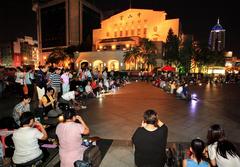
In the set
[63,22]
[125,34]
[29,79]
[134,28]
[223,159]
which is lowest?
[223,159]

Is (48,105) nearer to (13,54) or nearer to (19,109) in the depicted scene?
(19,109)

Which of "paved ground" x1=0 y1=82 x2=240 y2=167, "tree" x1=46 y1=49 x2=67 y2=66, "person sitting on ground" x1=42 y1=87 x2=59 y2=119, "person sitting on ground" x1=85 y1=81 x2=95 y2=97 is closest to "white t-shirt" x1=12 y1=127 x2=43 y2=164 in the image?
"paved ground" x1=0 y1=82 x2=240 y2=167

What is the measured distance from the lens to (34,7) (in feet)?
260

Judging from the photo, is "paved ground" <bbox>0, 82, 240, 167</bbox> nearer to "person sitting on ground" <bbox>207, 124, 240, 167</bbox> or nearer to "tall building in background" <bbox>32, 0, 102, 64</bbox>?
"person sitting on ground" <bbox>207, 124, 240, 167</bbox>

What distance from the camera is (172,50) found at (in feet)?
144

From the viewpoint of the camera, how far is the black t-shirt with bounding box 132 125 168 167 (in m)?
2.96

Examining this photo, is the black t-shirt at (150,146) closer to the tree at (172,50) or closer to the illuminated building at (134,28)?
the tree at (172,50)

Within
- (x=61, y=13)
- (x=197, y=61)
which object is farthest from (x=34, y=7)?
(x=197, y=61)

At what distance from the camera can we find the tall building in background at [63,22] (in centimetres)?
6925

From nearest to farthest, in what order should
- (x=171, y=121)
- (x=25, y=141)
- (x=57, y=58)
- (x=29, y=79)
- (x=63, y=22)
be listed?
(x=25, y=141) → (x=171, y=121) → (x=29, y=79) → (x=57, y=58) → (x=63, y=22)

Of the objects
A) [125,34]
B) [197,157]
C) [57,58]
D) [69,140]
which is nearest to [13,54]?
[57,58]

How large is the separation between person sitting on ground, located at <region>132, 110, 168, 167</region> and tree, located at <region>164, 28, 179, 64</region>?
42.1 meters

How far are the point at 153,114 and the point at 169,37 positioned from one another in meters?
46.7

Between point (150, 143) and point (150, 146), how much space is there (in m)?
0.05
